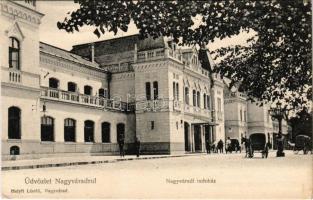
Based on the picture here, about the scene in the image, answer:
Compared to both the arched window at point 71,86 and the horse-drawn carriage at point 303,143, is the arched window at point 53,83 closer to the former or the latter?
the arched window at point 71,86

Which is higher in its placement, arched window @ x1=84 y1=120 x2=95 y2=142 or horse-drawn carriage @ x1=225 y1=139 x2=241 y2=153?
arched window @ x1=84 y1=120 x2=95 y2=142

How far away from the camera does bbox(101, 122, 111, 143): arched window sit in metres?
28.0

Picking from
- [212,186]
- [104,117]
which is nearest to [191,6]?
[212,186]

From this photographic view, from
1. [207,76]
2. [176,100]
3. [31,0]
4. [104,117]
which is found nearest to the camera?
[31,0]

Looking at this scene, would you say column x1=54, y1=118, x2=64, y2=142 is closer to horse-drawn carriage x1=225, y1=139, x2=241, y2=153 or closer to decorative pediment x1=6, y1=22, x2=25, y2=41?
decorative pediment x1=6, y1=22, x2=25, y2=41

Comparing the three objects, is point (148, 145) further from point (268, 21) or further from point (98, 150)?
point (268, 21)

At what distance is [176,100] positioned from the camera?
2997cm

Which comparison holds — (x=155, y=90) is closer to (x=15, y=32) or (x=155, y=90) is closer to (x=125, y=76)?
(x=125, y=76)

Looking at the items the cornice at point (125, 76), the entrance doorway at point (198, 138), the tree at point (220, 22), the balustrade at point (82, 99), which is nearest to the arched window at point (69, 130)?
the balustrade at point (82, 99)

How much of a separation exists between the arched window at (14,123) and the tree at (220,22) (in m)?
10.4

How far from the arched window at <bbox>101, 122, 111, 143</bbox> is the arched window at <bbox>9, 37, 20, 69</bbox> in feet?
31.5

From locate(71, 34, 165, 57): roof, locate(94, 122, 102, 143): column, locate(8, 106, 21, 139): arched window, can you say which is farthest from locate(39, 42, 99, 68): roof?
locate(8, 106, 21, 139): arched window

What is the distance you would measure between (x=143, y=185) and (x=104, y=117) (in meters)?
17.6

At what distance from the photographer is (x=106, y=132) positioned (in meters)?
A: 28.2
